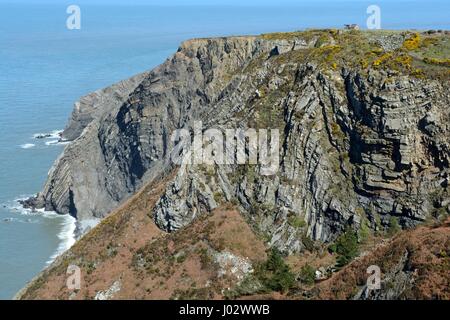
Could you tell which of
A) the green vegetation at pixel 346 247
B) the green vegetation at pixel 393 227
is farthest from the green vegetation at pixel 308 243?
the green vegetation at pixel 393 227

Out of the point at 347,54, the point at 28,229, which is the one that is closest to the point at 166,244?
the point at 347,54

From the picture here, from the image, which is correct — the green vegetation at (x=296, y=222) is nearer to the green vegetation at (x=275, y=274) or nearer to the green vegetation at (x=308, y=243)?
the green vegetation at (x=308, y=243)

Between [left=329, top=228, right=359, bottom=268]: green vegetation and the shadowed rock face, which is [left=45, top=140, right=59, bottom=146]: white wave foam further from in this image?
[left=329, top=228, right=359, bottom=268]: green vegetation

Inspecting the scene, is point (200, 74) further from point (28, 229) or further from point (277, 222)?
point (277, 222)

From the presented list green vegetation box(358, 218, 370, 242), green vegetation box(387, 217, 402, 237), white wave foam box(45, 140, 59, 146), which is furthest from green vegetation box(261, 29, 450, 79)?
white wave foam box(45, 140, 59, 146)

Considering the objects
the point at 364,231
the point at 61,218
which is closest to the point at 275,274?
the point at 364,231

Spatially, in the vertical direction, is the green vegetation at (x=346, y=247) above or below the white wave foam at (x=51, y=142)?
below

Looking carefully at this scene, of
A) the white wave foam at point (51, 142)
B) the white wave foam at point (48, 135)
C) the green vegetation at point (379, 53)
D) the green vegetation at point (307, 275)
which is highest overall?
the green vegetation at point (379, 53)
